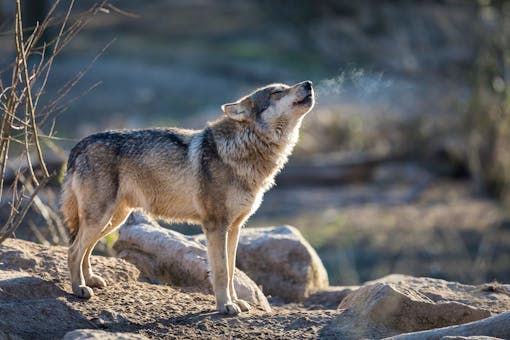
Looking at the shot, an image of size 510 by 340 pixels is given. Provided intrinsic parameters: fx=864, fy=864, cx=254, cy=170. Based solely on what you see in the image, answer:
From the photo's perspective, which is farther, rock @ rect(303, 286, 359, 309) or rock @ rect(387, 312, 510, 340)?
rock @ rect(303, 286, 359, 309)

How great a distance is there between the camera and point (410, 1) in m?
27.8

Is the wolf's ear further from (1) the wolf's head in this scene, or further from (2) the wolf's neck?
(2) the wolf's neck

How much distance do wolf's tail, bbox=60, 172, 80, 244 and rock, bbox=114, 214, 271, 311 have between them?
114cm

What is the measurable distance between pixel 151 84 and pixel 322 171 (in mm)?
7856

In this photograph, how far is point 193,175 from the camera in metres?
7.58

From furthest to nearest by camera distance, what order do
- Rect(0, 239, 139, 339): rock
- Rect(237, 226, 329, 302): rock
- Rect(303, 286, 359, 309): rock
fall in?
Rect(237, 226, 329, 302): rock → Rect(303, 286, 359, 309): rock → Rect(0, 239, 139, 339): rock

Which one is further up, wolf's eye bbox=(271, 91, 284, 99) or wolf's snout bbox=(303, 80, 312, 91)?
wolf's snout bbox=(303, 80, 312, 91)

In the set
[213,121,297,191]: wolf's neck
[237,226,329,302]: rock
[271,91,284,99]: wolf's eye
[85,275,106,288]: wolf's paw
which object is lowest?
[237,226,329,302]: rock

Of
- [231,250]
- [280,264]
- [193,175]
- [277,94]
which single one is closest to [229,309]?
[231,250]

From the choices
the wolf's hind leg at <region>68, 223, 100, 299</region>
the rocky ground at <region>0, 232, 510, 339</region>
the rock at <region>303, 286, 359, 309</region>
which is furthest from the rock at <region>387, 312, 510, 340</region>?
the rock at <region>303, 286, 359, 309</region>

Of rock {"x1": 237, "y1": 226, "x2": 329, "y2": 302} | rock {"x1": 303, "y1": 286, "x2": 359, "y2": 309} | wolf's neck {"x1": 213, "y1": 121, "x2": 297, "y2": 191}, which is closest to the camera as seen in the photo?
wolf's neck {"x1": 213, "y1": 121, "x2": 297, "y2": 191}

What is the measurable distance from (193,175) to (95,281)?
1291 mm

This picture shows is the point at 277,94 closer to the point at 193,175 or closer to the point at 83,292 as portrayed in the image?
the point at 193,175

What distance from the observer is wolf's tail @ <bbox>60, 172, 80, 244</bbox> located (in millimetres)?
7652
